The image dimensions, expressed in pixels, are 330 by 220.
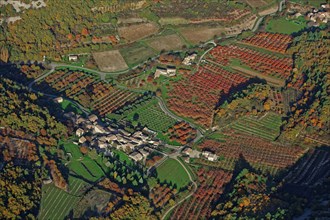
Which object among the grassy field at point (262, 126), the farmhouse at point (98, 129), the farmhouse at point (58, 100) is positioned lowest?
the grassy field at point (262, 126)

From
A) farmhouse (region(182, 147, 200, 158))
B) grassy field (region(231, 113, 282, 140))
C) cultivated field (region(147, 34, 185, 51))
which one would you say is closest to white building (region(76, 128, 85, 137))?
farmhouse (region(182, 147, 200, 158))

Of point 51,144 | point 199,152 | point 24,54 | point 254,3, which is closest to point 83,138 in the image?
point 51,144

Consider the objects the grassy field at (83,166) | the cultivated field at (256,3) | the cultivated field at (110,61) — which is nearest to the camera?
the grassy field at (83,166)

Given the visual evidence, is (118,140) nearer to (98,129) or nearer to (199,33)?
(98,129)

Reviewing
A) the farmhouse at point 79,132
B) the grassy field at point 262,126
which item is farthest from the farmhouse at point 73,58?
the grassy field at point 262,126

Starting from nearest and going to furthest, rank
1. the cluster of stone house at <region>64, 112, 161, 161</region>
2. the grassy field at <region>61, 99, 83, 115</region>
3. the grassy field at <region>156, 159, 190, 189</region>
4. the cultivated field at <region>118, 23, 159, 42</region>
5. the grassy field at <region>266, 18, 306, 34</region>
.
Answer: the grassy field at <region>156, 159, 190, 189</region>, the cluster of stone house at <region>64, 112, 161, 161</region>, the grassy field at <region>61, 99, 83, 115</region>, the cultivated field at <region>118, 23, 159, 42</region>, the grassy field at <region>266, 18, 306, 34</region>

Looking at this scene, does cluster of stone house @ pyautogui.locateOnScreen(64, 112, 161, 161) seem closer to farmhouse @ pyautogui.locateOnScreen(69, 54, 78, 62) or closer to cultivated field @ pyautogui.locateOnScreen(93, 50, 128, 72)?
cultivated field @ pyautogui.locateOnScreen(93, 50, 128, 72)

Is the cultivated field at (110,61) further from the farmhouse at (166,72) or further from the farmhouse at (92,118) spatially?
the farmhouse at (92,118)

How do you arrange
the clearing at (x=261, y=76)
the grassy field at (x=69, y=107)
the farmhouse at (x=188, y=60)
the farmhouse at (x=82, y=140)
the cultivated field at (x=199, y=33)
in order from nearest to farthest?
the farmhouse at (x=82, y=140) → the grassy field at (x=69, y=107) → the clearing at (x=261, y=76) → the farmhouse at (x=188, y=60) → the cultivated field at (x=199, y=33)

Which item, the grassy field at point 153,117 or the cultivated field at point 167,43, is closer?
the grassy field at point 153,117
